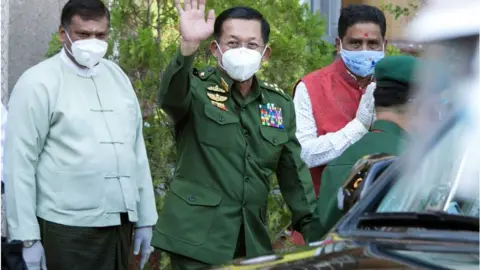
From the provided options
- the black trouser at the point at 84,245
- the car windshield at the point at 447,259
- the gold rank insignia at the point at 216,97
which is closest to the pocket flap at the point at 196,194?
the gold rank insignia at the point at 216,97

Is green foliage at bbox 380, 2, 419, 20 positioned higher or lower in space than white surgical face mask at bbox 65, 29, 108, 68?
lower

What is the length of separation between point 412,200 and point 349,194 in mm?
448

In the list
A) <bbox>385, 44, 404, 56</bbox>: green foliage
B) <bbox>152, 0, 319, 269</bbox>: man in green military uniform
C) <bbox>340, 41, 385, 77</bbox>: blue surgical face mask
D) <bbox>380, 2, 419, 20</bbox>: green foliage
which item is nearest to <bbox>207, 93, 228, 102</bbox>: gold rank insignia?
<bbox>152, 0, 319, 269</bbox>: man in green military uniform

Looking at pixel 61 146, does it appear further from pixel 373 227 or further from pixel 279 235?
pixel 373 227

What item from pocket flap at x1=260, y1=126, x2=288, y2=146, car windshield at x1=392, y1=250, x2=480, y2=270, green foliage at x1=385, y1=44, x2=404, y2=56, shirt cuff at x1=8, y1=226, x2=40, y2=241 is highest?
car windshield at x1=392, y1=250, x2=480, y2=270

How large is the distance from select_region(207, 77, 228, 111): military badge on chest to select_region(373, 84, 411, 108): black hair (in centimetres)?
111

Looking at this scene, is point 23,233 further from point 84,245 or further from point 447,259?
point 447,259

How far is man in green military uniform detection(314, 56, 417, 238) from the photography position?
4594 millimetres

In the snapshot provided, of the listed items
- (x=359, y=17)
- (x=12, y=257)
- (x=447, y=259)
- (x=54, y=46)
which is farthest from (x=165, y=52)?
(x=447, y=259)

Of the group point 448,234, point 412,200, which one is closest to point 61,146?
point 412,200

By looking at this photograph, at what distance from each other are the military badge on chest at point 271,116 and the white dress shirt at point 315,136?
0.16 metres

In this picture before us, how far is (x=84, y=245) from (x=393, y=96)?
2089 millimetres

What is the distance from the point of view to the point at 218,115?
559cm

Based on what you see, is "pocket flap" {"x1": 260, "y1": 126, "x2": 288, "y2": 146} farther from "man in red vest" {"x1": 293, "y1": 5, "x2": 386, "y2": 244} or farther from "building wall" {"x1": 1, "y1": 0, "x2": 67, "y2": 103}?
"building wall" {"x1": 1, "y1": 0, "x2": 67, "y2": 103}
